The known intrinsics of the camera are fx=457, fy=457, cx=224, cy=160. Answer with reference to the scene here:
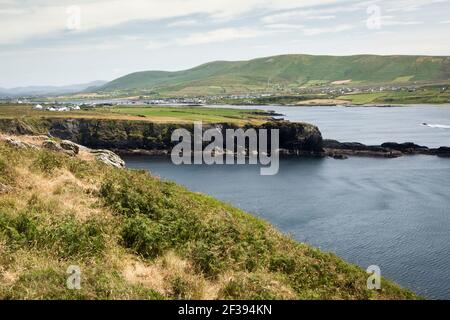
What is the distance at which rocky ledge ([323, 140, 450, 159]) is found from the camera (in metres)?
119

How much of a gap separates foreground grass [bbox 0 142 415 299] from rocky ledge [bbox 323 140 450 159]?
10205 centimetres

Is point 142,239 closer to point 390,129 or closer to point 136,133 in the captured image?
point 136,133

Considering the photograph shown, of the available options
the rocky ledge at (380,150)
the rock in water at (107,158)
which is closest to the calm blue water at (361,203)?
the rocky ledge at (380,150)

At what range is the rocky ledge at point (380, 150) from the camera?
119 m

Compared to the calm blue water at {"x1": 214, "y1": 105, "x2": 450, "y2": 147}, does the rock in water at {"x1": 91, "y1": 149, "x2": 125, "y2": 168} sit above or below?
above

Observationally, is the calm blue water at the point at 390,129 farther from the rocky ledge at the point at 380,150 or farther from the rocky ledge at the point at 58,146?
the rocky ledge at the point at 58,146

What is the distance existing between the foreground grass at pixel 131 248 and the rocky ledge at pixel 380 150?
102047mm

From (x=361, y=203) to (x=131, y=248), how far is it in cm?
Answer: 6127

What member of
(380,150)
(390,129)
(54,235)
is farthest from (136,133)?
(54,235)

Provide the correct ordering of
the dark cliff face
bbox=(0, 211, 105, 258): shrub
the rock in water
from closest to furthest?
bbox=(0, 211, 105, 258): shrub < the rock in water < the dark cliff face

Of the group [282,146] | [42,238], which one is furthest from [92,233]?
[282,146]

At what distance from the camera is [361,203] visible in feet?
241

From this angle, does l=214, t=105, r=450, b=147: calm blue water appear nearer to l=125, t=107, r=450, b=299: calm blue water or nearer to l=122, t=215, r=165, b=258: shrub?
l=125, t=107, r=450, b=299: calm blue water

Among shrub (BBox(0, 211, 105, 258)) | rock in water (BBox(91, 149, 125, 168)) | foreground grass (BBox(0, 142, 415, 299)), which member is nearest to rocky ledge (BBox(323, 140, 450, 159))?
rock in water (BBox(91, 149, 125, 168))
